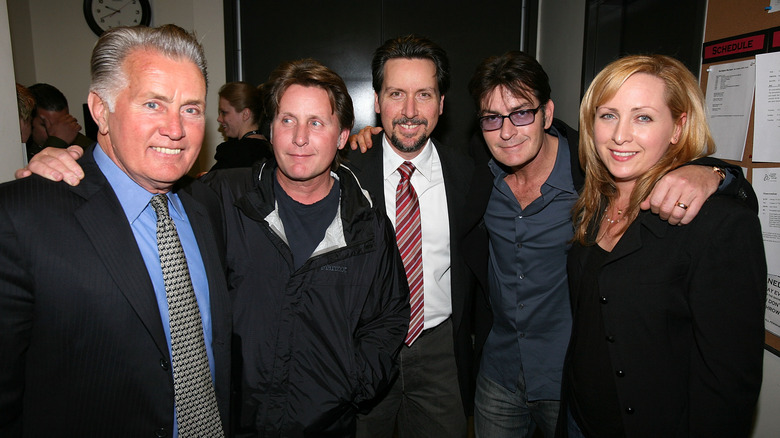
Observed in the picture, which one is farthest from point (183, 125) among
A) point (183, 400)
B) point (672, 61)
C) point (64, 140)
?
point (64, 140)

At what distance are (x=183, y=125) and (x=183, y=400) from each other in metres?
0.80

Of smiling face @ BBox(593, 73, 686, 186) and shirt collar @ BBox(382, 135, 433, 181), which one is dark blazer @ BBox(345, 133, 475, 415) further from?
smiling face @ BBox(593, 73, 686, 186)

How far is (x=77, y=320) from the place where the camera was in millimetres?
1139

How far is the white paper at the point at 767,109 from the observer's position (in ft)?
5.51

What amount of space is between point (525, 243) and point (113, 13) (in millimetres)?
4867

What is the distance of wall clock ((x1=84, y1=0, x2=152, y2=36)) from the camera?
4.58m

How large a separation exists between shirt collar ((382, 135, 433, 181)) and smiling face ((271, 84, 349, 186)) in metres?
0.47

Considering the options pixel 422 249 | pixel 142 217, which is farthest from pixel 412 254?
pixel 142 217

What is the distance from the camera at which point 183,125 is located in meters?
1.30

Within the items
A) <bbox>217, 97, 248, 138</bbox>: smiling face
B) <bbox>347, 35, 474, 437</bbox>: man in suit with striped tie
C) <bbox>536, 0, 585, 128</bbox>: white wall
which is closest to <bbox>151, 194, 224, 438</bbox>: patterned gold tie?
<bbox>347, 35, 474, 437</bbox>: man in suit with striped tie

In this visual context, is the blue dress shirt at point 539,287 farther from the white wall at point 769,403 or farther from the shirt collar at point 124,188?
the shirt collar at point 124,188

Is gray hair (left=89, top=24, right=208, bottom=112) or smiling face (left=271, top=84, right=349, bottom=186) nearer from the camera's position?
gray hair (left=89, top=24, right=208, bottom=112)

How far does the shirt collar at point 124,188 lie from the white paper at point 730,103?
2.24 metres

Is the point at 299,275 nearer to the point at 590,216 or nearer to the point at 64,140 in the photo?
the point at 590,216
